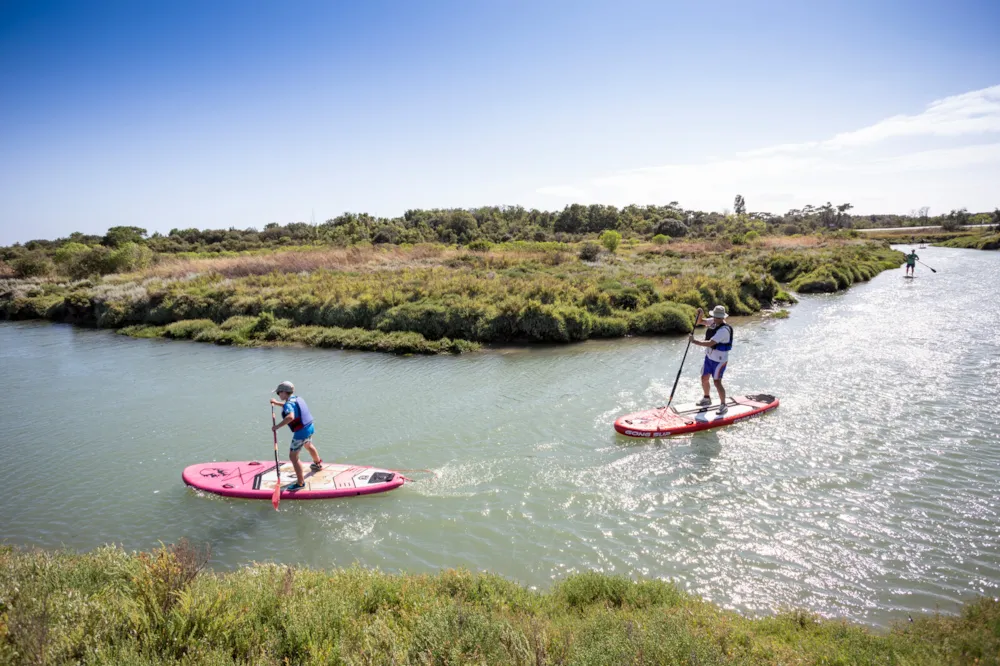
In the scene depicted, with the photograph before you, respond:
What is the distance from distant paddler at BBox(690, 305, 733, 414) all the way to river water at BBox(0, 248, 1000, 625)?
4.14 feet

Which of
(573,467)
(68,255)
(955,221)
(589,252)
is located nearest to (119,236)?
(68,255)

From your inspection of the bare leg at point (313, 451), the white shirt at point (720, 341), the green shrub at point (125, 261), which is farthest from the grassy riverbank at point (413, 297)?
the bare leg at point (313, 451)

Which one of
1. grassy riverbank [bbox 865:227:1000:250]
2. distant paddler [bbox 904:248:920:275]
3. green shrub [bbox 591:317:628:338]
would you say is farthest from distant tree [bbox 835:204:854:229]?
green shrub [bbox 591:317:628:338]

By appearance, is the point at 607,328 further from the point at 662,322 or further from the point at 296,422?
the point at 296,422

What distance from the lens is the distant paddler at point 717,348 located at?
1423 cm

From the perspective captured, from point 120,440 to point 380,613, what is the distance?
12268mm

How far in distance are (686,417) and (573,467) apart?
161 inches

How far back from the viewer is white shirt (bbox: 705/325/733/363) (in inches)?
561

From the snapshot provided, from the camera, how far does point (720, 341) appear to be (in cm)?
1433

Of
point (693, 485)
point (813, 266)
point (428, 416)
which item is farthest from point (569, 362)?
point (813, 266)

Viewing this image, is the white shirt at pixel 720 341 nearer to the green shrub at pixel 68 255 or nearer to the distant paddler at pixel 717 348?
the distant paddler at pixel 717 348

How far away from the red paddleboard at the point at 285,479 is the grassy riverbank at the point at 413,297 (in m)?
11.5

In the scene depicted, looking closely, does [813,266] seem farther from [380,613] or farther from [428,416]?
[380,613]

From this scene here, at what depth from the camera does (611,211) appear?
9894 centimetres
